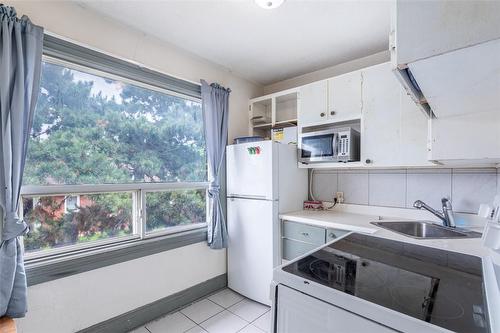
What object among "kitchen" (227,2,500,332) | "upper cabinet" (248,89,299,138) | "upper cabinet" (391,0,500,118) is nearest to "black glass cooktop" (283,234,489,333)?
"kitchen" (227,2,500,332)

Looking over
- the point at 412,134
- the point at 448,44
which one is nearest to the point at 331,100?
the point at 412,134

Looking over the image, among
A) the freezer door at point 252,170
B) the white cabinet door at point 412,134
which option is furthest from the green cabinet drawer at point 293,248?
the white cabinet door at point 412,134

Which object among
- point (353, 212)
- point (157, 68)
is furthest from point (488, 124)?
point (157, 68)

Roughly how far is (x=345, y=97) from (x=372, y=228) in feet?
3.84

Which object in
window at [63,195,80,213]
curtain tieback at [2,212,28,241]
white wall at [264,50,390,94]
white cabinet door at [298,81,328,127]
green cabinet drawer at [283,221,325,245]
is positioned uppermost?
white wall at [264,50,390,94]

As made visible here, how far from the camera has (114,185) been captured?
1877 millimetres

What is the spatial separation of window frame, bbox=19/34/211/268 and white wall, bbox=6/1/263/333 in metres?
0.08

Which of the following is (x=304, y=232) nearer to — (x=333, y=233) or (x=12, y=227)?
(x=333, y=233)

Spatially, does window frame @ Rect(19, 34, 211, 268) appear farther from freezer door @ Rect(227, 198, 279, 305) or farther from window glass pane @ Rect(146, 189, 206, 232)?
freezer door @ Rect(227, 198, 279, 305)

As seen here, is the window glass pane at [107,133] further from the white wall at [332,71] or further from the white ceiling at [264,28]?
the white wall at [332,71]

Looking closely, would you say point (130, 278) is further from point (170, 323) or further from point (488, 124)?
point (488, 124)

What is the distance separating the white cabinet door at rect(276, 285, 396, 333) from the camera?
0.75 meters

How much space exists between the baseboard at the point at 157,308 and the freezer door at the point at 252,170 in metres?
0.99

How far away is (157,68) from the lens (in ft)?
6.97
